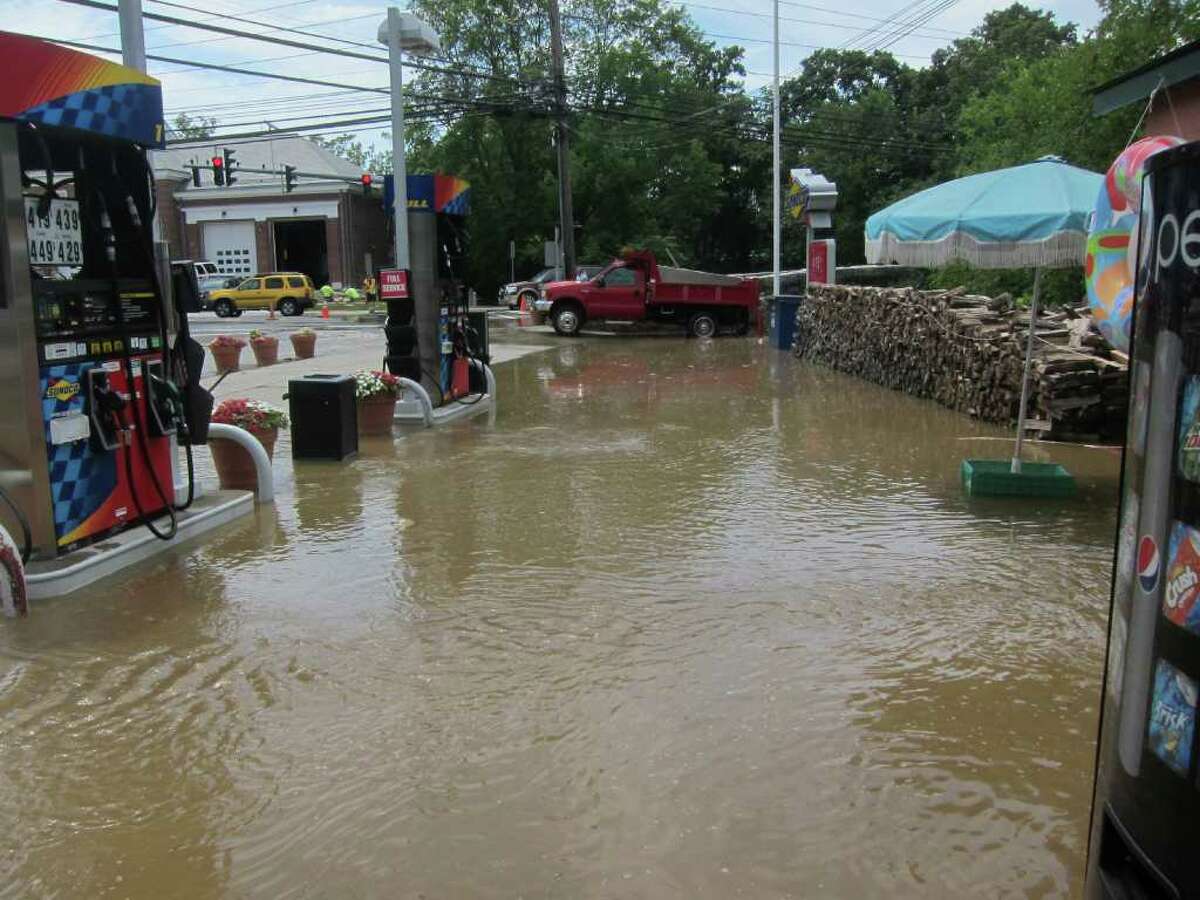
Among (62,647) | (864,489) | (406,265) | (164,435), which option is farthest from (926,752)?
(406,265)

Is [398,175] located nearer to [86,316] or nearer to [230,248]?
[86,316]

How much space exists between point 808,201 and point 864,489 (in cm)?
1661

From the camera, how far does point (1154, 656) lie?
5.73 ft

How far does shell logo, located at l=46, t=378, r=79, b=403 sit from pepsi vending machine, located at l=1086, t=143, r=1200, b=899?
18.1ft

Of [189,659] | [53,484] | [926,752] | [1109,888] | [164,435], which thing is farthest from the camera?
[164,435]

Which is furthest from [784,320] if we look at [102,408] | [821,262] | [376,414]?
[102,408]

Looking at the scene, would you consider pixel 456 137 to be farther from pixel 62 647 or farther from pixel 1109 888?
pixel 1109 888

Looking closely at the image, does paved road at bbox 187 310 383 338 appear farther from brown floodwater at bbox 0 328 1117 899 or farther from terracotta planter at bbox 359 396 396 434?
brown floodwater at bbox 0 328 1117 899

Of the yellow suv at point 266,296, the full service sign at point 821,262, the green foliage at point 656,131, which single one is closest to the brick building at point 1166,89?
the full service sign at point 821,262

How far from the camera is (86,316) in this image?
6082 mm

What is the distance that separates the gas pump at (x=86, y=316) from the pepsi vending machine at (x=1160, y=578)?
17.5ft

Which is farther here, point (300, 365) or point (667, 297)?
point (667, 297)

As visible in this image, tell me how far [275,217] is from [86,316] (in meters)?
50.4

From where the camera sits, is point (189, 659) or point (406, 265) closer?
point (189, 659)
